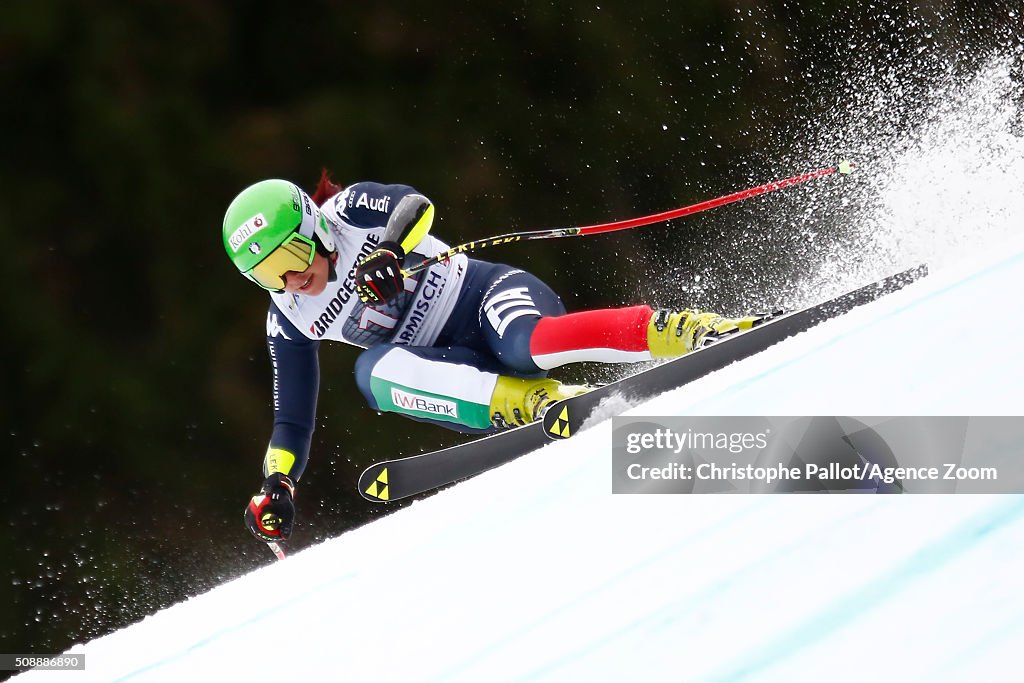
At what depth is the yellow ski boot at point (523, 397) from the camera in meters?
2.18

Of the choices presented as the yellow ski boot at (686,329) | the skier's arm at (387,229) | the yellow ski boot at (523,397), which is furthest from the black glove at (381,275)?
the yellow ski boot at (686,329)

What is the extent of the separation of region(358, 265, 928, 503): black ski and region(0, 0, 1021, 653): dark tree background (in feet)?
7.77

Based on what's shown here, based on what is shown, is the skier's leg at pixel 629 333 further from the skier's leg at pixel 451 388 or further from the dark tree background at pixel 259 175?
the dark tree background at pixel 259 175

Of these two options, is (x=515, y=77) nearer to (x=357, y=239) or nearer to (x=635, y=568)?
(x=357, y=239)

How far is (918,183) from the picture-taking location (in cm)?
366

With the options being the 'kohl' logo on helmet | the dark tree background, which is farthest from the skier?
the dark tree background

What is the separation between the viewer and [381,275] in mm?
2143

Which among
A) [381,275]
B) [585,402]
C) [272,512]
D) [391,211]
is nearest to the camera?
[585,402]

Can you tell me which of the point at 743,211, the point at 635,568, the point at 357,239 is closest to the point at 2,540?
the point at 357,239

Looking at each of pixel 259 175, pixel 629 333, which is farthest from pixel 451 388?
pixel 259 175

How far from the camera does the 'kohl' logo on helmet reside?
7.23ft

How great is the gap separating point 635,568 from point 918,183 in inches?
112

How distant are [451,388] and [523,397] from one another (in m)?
0.16

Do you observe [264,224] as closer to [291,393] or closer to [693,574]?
[291,393]
